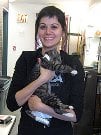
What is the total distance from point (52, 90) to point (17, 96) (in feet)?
0.51

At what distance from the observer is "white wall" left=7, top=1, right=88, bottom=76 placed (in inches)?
296

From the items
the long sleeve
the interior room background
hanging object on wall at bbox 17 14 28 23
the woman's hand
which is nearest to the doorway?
the interior room background

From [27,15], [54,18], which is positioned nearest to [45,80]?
[54,18]

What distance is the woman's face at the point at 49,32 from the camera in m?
1.16

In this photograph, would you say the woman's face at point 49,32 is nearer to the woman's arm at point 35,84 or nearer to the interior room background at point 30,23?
the woman's arm at point 35,84

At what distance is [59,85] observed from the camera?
115cm

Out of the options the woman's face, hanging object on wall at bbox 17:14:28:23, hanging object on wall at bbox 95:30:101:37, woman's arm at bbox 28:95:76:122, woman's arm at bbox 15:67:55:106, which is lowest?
woman's arm at bbox 28:95:76:122

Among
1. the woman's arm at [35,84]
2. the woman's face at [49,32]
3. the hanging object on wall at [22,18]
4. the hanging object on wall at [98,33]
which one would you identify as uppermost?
the hanging object on wall at [22,18]

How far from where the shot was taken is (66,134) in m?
1.18

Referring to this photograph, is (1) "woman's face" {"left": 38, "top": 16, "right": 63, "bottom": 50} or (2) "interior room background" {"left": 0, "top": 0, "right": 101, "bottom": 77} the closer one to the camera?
(1) "woman's face" {"left": 38, "top": 16, "right": 63, "bottom": 50}

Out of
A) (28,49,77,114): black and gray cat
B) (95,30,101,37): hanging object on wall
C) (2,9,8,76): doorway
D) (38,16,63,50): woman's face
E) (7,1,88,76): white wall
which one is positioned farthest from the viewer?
(7,1,88,76): white wall

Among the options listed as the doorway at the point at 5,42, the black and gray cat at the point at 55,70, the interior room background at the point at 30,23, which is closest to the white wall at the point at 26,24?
the interior room background at the point at 30,23

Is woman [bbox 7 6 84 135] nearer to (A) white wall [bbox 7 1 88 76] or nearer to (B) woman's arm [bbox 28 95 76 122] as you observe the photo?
(B) woman's arm [bbox 28 95 76 122]

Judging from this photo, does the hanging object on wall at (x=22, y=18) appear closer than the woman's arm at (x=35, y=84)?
No
